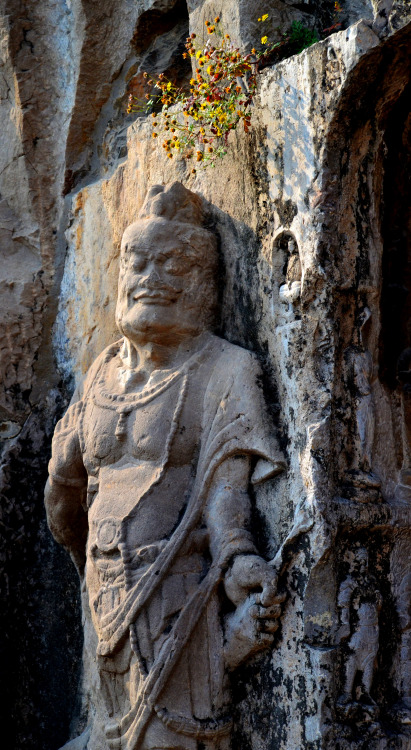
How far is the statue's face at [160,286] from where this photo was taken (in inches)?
157

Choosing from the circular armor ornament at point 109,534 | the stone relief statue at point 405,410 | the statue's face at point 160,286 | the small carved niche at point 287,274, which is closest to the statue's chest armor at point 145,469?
the circular armor ornament at point 109,534

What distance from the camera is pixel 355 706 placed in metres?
3.50

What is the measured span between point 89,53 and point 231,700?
3184 millimetres

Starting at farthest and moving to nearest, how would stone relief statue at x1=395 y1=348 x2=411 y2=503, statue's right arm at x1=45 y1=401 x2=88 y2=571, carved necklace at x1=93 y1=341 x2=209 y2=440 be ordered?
→ 1. statue's right arm at x1=45 y1=401 x2=88 y2=571
2. carved necklace at x1=93 y1=341 x2=209 y2=440
3. stone relief statue at x1=395 y1=348 x2=411 y2=503

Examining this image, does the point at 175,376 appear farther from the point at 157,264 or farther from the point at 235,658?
the point at 235,658

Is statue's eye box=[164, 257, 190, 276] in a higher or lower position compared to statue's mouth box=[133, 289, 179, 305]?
higher

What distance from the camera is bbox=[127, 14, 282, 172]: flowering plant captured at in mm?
3953

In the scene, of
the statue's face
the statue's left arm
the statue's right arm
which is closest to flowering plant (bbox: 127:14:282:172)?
the statue's face

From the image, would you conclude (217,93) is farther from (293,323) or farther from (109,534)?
(109,534)

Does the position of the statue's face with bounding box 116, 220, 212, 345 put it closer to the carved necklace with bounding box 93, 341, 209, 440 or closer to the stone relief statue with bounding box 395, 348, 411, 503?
the carved necklace with bounding box 93, 341, 209, 440

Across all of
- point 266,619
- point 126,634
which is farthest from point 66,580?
point 266,619

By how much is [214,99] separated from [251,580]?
1.86 m

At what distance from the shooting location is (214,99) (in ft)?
13.0

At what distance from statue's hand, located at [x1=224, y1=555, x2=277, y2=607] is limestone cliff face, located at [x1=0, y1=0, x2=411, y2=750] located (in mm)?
84
